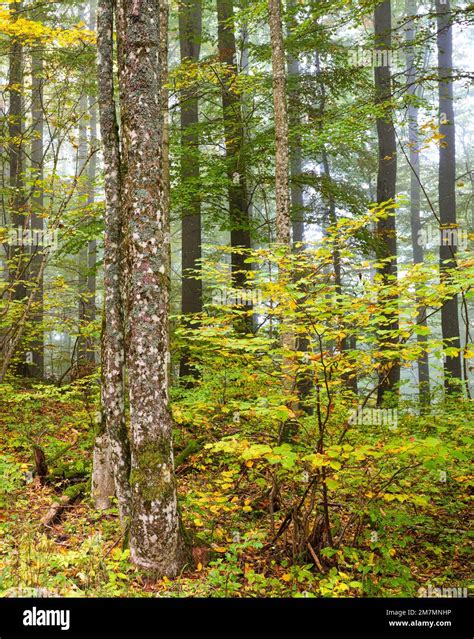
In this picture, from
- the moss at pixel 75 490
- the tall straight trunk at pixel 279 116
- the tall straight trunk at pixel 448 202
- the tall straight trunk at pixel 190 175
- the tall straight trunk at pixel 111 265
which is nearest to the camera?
the tall straight trunk at pixel 111 265

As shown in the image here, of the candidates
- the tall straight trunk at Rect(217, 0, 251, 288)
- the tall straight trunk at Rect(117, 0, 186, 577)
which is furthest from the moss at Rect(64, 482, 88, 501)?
the tall straight trunk at Rect(217, 0, 251, 288)

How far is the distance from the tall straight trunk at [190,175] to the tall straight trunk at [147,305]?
6.79m

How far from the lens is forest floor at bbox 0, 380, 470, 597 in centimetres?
435

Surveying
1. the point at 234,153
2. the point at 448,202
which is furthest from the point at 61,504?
the point at 448,202

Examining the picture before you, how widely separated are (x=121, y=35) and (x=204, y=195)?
23.7 ft

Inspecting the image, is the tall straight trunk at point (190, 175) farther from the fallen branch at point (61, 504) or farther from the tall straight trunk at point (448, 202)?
the tall straight trunk at point (448, 202)

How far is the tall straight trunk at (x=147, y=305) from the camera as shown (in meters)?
4.41

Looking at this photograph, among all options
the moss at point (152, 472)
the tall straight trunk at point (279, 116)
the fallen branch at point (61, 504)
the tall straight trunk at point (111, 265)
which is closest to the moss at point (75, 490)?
the fallen branch at point (61, 504)

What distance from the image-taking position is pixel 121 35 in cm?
472

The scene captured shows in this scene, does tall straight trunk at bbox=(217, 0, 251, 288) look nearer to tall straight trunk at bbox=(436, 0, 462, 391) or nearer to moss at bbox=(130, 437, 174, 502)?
tall straight trunk at bbox=(436, 0, 462, 391)

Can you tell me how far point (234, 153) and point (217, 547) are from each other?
9609 mm

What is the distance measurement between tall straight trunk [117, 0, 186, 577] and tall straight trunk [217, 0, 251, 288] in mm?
6467
